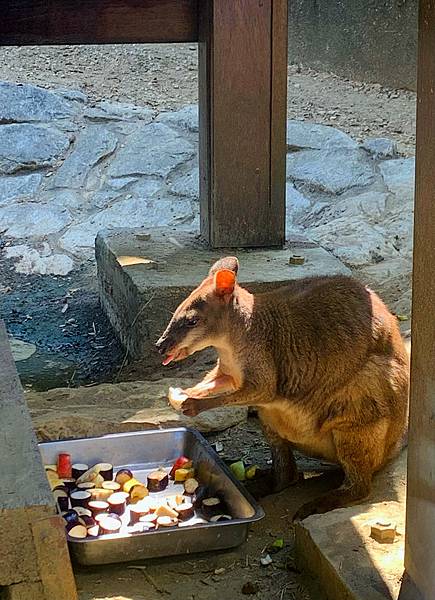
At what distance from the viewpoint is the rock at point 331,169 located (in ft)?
25.5

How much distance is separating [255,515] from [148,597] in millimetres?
439

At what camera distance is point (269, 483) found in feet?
12.9

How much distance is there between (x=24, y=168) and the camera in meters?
8.52

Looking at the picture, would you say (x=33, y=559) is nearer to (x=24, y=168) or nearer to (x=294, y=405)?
(x=294, y=405)

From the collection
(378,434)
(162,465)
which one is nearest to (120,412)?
(162,465)

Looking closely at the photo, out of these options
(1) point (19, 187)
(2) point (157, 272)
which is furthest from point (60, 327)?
(1) point (19, 187)

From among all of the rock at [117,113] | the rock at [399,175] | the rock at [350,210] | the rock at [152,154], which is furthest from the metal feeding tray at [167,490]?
the rock at [117,113]

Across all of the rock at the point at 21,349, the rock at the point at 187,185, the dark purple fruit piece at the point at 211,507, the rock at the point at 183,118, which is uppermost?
the rock at the point at 183,118

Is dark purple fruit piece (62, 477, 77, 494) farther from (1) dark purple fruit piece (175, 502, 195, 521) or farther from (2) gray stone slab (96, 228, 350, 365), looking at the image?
(2) gray stone slab (96, 228, 350, 365)

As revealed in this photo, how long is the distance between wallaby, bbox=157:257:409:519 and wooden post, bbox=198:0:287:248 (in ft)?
6.79

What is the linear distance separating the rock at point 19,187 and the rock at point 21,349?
226cm

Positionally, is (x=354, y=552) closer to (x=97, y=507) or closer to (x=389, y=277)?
(x=97, y=507)

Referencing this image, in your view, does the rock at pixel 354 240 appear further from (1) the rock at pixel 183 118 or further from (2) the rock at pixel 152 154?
(1) the rock at pixel 183 118

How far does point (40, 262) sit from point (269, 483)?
12.7 feet
